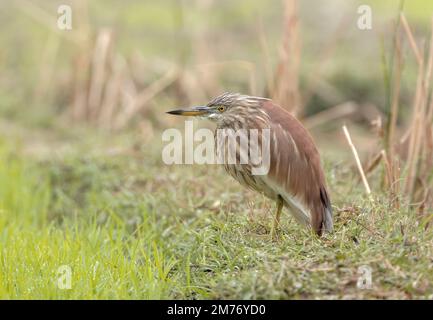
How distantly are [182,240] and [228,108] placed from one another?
762mm

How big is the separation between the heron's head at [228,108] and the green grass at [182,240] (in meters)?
0.48

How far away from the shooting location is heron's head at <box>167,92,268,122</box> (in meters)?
4.32

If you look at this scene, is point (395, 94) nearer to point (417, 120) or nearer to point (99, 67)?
point (417, 120)

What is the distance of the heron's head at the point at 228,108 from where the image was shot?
432cm

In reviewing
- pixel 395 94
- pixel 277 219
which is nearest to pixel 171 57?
pixel 395 94

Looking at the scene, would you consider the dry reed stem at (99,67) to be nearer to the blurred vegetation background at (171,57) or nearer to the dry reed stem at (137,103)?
the blurred vegetation background at (171,57)

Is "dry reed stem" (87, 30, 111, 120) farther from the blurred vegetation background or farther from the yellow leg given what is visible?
the yellow leg

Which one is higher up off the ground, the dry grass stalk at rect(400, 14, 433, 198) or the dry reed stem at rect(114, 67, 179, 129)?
the dry reed stem at rect(114, 67, 179, 129)

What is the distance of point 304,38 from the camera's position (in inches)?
420

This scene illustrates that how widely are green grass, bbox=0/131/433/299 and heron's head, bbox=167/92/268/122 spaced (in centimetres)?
48

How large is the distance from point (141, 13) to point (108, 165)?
527 cm

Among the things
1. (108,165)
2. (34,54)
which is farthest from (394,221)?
(34,54)

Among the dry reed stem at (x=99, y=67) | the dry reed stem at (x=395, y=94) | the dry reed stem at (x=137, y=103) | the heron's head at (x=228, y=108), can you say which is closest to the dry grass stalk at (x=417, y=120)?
the dry reed stem at (x=395, y=94)

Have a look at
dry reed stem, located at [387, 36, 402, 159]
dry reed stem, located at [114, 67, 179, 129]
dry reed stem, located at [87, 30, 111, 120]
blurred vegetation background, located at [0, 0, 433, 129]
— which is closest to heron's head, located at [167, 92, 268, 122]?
dry reed stem, located at [387, 36, 402, 159]
